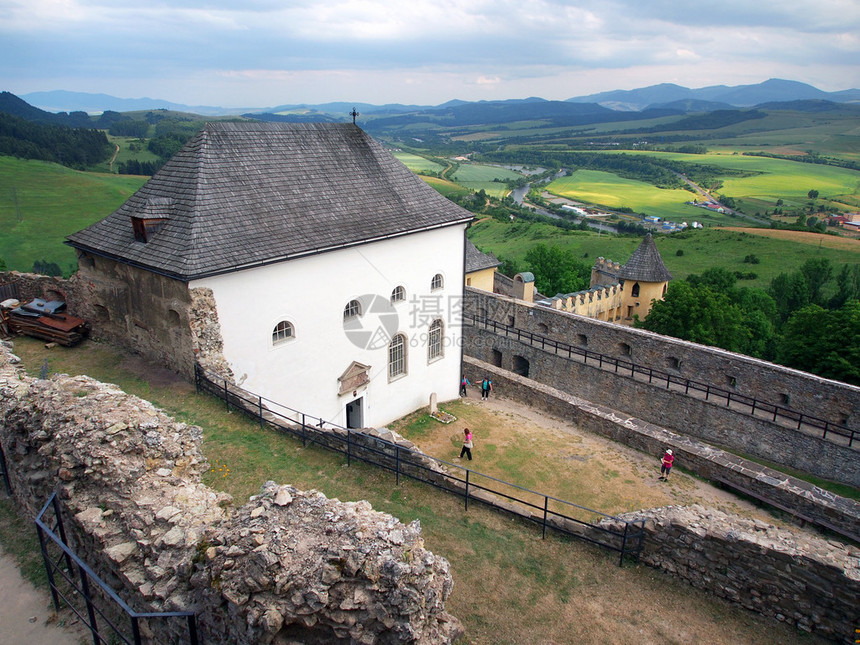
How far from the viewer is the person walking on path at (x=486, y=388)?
24891 mm

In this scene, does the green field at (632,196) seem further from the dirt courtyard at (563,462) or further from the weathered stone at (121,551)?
the weathered stone at (121,551)

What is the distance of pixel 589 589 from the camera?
33.1ft

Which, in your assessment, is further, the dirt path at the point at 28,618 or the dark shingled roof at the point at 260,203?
the dark shingled roof at the point at 260,203

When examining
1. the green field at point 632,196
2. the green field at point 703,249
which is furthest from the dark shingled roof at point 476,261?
the green field at point 632,196

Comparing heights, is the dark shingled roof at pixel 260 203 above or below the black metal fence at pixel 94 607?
above

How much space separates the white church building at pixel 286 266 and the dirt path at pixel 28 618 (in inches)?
291

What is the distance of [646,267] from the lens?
36.8 metres

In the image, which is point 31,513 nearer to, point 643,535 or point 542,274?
point 643,535

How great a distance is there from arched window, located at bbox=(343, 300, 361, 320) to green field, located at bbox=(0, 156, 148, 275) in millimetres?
58564

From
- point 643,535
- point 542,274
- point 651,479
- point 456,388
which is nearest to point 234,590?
point 643,535

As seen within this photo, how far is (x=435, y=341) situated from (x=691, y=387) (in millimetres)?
11126

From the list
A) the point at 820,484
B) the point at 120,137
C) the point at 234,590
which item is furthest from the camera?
the point at 120,137

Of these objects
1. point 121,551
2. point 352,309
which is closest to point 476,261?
point 352,309

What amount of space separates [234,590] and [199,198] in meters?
12.3
